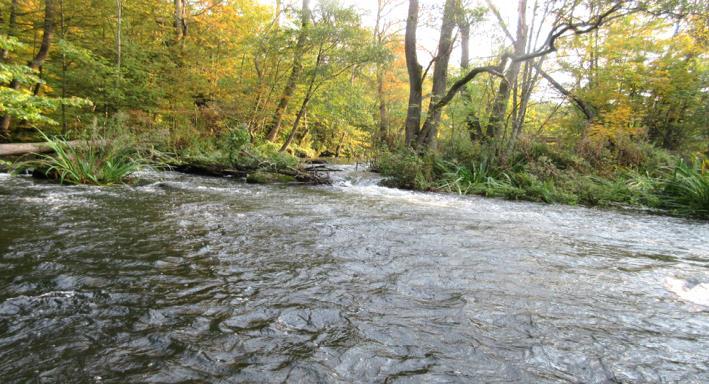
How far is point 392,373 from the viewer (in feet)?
5.72

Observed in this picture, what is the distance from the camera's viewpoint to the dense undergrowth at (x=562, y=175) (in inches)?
305

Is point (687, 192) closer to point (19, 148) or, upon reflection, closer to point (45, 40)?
point (19, 148)

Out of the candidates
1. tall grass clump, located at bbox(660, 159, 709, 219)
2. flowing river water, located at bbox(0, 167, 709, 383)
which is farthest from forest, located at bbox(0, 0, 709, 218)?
flowing river water, located at bbox(0, 167, 709, 383)

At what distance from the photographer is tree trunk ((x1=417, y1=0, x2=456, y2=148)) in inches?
491

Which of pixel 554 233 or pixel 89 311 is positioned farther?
pixel 554 233

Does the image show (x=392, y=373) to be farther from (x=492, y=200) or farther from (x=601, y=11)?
(x=601, y=11)

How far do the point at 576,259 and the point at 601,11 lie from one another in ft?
28.0

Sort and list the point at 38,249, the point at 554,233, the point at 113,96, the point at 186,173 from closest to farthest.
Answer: the point at 38,249 → the point at 554,233 → the point at 186,173 → the point at 113,96

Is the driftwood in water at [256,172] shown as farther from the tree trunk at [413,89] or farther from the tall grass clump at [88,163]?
the tree trunk at [413,89]

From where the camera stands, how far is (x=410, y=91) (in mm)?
13664

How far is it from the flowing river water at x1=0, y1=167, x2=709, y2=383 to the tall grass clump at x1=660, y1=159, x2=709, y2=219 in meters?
2.74

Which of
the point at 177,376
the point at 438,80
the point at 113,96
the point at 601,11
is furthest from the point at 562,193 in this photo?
the point at 113,96

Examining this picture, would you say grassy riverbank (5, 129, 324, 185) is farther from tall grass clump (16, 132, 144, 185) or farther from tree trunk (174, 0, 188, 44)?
tree trunk (174, 0, 188, 44)

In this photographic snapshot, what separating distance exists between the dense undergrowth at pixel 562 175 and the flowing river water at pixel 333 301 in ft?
10.7
